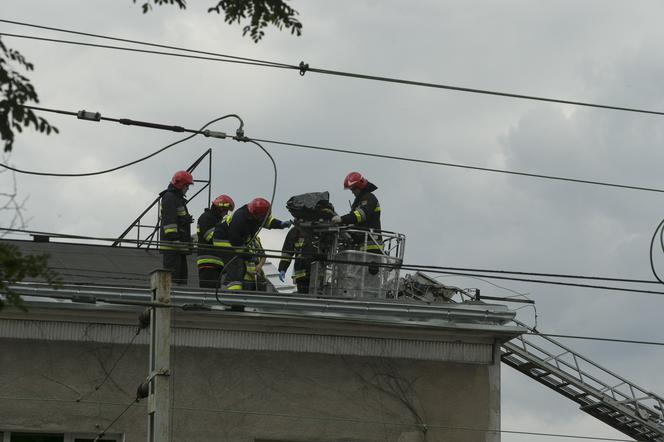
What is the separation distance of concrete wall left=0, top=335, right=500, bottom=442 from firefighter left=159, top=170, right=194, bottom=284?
2.21 m

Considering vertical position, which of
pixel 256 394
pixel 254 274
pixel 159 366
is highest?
pixel 254 274

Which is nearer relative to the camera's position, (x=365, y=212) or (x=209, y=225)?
(x=365, y=212)

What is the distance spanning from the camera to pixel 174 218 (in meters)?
18.0

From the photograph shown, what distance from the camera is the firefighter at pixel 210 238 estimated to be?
17.7m

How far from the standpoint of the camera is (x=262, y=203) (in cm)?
1772

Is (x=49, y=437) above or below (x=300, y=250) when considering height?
below

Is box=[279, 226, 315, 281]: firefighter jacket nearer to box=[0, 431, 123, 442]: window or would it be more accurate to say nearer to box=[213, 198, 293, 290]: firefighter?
box=[213, 198, 293, 290]: firefighter

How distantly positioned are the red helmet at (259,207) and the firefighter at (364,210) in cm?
95

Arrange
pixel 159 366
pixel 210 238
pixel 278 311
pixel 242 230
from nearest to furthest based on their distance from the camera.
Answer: pixel 159 366, pixel 278 311, pixel 242 230, pixel 210 238

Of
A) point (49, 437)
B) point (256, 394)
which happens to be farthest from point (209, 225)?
point (49, 437)

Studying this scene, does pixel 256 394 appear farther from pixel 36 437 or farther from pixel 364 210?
pixel 364 210

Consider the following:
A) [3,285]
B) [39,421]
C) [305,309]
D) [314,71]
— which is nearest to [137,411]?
[39,421]

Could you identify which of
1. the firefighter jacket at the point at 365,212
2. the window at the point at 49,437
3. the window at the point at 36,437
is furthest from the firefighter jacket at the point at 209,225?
the window at the point at 36,437

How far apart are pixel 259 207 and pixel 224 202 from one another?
49.4 inches
